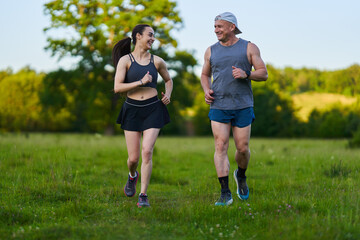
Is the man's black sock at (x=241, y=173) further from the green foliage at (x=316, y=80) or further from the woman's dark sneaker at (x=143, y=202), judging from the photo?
the green foliage at (x=316, y=80)

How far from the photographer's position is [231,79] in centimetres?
521

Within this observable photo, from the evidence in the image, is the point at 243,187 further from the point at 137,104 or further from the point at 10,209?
the point at 10,209

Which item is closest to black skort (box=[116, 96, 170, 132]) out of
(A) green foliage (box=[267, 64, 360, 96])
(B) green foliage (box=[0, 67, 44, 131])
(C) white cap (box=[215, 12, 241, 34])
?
(C) white cap (box=[215, 12, 241, 34])

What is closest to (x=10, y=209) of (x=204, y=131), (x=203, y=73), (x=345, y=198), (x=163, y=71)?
(x=163, y=71)

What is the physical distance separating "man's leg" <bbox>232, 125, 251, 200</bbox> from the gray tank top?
34 centimetres

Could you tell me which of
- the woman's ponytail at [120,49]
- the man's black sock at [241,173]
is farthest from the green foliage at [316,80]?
the woman's ponytail at [120,49]

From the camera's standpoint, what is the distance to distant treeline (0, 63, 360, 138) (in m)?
28.3

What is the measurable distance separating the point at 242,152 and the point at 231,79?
1.03 m

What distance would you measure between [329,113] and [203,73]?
33.2m

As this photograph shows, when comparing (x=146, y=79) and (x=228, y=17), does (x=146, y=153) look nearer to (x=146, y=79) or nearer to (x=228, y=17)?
(x=146, y=79)

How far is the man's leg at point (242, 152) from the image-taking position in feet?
17.4

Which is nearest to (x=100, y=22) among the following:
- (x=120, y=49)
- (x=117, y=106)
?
(x=117, y=106)

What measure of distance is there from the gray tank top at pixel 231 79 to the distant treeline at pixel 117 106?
2046cm

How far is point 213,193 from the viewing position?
591 cm
